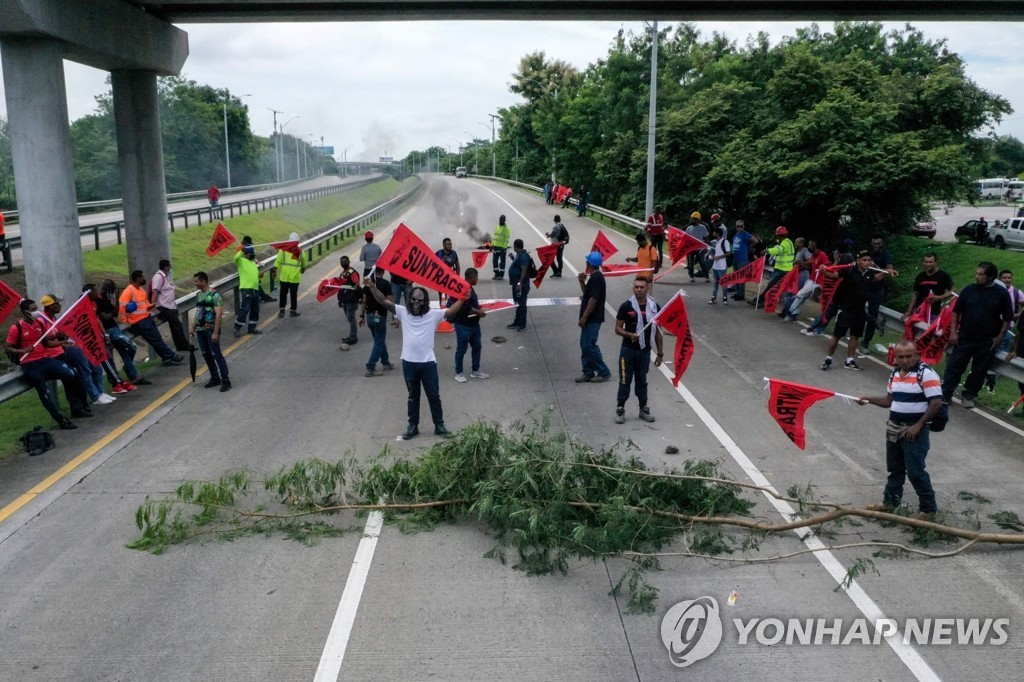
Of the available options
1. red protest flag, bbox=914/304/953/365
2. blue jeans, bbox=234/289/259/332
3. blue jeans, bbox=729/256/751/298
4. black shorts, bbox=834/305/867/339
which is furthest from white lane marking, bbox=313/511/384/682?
blue jeans, bbox=729/256/751/298

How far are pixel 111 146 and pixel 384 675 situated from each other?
71.1m

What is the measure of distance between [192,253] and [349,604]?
23.6m

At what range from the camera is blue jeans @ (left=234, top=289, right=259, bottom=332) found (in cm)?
1672

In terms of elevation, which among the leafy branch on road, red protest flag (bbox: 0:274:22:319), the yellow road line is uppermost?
red protest flag (bbox: 0:274:22:319)

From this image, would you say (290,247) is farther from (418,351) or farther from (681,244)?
(418,351)

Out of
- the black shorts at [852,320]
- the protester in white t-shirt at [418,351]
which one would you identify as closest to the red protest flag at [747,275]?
the black shorts at [852,320]

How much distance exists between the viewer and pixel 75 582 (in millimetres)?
6781

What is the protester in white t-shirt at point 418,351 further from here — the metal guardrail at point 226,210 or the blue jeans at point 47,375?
the metal guardrail at point 226,210

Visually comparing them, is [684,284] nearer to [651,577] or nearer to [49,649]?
[651,577]

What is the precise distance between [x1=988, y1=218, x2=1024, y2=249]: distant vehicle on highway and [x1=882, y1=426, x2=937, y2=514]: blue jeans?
3308 centimetres

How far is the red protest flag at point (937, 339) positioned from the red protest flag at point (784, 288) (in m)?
4.89

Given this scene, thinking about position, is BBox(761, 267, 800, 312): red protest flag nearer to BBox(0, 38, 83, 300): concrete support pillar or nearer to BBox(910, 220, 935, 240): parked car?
BBox(0, 38, 83, 300): concrete support pillar

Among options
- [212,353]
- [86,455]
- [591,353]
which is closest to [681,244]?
[591,353]

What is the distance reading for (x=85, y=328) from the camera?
11.3 m
